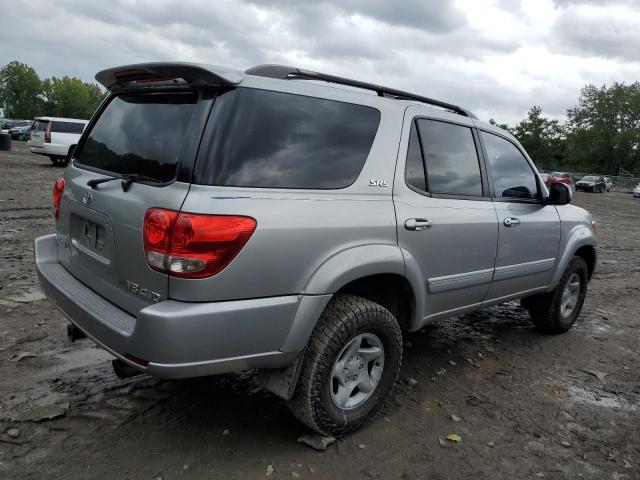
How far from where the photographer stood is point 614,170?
232 ft

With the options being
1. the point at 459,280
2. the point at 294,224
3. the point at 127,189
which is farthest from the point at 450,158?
the point at 127,189

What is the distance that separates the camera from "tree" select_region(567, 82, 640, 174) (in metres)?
69.0

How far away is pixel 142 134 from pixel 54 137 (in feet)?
61.5

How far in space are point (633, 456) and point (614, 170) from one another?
78713mm

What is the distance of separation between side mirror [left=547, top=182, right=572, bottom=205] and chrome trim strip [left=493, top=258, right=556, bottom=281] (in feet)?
1.57

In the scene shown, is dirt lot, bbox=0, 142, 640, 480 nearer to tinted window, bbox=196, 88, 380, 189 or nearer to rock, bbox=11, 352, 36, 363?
rock, bbox=11, 352, 36, 363

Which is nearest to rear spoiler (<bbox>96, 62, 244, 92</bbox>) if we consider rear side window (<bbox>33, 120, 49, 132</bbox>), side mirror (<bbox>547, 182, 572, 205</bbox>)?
side mirror (<bbox>547, 182, 572, 205</bbox>)

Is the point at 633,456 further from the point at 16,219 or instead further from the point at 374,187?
the point at 16,219

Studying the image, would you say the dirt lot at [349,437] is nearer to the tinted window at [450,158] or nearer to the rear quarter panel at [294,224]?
the rear quarter panel at [294,224]

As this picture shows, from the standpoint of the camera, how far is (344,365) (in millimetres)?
2777

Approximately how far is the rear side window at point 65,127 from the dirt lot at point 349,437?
A: 54.6 feet

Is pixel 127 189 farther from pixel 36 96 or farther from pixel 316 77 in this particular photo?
pixel 36 96

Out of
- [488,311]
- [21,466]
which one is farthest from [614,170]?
[21,466]

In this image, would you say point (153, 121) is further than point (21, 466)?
Yes
